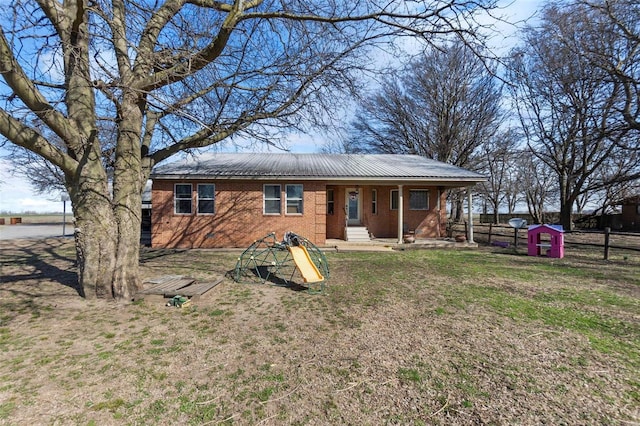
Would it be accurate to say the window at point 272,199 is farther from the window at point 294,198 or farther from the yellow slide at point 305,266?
the yellow slide at point 305,266

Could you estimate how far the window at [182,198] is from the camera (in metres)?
13.2

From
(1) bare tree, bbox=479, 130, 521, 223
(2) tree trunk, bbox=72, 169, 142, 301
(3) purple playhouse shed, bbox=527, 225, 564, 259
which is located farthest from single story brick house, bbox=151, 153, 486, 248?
(1) bare tree, bbox=479, 130, 521, 223

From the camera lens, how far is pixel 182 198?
1323cm

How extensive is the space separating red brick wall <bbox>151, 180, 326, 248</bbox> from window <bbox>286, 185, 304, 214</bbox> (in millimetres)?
198

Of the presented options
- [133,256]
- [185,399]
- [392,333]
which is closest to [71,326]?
[133,256]

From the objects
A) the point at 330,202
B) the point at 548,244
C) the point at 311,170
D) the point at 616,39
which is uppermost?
the point at 616,39

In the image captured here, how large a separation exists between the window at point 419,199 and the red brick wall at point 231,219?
16.4ft

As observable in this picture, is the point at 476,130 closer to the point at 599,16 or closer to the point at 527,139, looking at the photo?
the point at 527,139

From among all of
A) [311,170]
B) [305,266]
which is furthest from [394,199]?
[305,266]

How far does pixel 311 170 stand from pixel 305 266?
7600 mm

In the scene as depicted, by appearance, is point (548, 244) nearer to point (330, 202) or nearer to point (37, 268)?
point (330, 202)

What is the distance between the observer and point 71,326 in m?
4.48

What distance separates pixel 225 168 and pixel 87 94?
840cm

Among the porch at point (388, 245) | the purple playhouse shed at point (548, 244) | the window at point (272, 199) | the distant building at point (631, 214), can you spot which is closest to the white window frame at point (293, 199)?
the window at point (272, 199)
